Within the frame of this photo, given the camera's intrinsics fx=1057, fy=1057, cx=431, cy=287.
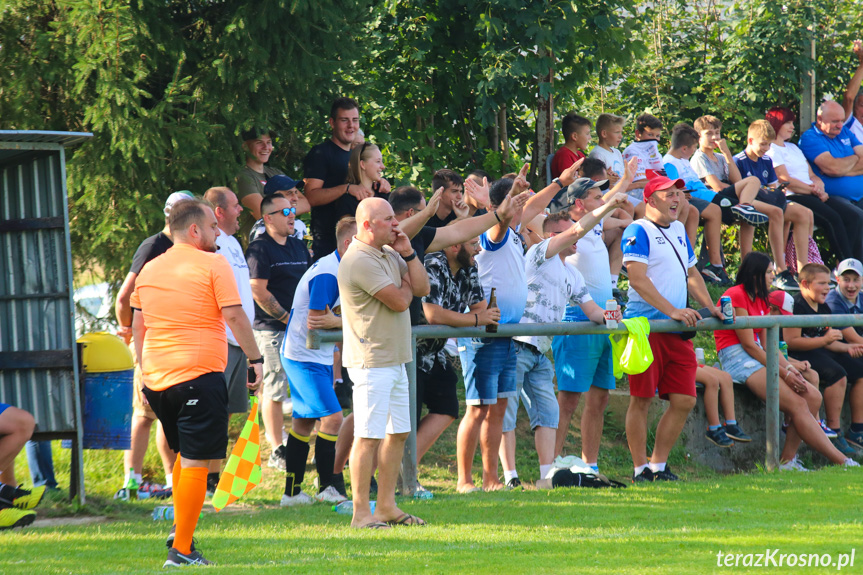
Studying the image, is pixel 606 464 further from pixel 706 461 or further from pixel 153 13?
pixel 153 13

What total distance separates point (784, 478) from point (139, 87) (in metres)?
6.15

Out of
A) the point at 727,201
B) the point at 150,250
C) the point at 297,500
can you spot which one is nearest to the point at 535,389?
the point at 297,500

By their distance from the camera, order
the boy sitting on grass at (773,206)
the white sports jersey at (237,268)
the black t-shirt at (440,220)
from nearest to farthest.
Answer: the white sports jersey at (237,268) → the black t-shirt at (440,220) → the boy sitting on grass at (773,206)

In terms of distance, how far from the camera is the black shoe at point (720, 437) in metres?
9.36

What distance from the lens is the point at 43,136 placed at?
729cm

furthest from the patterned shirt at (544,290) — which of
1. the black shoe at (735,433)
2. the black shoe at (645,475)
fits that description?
the black shoe at (735,433)

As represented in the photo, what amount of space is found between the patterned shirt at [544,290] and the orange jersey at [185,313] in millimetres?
3179

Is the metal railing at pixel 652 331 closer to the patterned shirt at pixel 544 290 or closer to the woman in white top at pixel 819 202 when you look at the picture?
the patterned shirt at pixel 544 290

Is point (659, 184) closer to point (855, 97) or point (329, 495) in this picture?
point (329, 495)

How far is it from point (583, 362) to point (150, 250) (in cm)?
348

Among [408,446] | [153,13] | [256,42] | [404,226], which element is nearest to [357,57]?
[256,42]

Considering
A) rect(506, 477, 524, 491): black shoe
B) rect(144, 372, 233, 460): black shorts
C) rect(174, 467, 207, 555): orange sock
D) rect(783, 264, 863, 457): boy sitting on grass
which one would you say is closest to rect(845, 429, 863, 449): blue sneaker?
rect(783, 264, 863, 457): boy sitting on grass

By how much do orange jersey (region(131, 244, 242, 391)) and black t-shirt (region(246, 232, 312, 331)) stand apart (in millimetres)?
2677

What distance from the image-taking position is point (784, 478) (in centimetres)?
824
